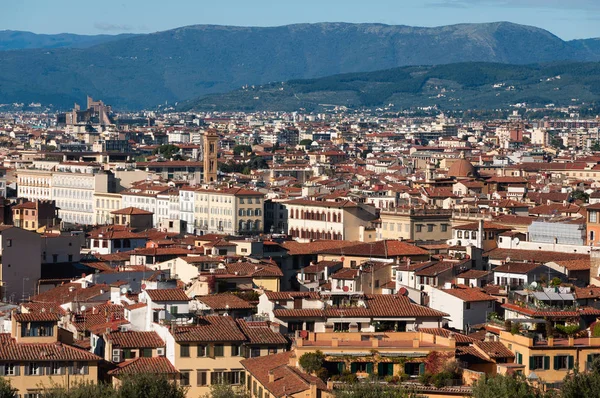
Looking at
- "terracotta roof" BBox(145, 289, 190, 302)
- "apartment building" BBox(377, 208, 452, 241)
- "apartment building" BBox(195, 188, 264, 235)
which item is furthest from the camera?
"apartment building" BBox(195, 188, 264, 235)

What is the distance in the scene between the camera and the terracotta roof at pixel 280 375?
2289cm

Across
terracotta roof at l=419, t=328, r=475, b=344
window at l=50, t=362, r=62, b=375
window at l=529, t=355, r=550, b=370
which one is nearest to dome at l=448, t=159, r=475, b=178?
terracotta roof at l=419, t=328, r=475, b=344

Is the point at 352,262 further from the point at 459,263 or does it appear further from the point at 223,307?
the point at 223,307

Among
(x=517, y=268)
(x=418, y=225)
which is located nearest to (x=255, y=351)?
(x=517, y=268)

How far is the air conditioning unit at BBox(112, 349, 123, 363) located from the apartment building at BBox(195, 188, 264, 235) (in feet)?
143

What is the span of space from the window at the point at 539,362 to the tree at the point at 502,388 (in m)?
2.84

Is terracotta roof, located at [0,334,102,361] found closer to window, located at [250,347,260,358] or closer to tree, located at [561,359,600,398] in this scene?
window, located at [250,347,260,358]

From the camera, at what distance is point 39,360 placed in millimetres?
25609

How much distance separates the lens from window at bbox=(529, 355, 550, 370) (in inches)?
979

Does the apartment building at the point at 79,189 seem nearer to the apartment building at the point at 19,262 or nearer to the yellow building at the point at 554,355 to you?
the apartment building at the point at 19,262

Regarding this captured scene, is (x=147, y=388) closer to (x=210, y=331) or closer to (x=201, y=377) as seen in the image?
(x=201, y=377)

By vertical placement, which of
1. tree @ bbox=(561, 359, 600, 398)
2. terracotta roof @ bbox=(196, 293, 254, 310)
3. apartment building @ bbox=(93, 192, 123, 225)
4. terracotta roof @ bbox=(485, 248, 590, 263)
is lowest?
apartment building @ bbox=(93, 192, 123, 225)

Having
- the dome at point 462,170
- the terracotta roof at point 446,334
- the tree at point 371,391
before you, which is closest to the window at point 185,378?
the terracotta roof at point 446,334

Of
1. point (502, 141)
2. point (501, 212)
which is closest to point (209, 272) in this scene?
point (501, 212)
